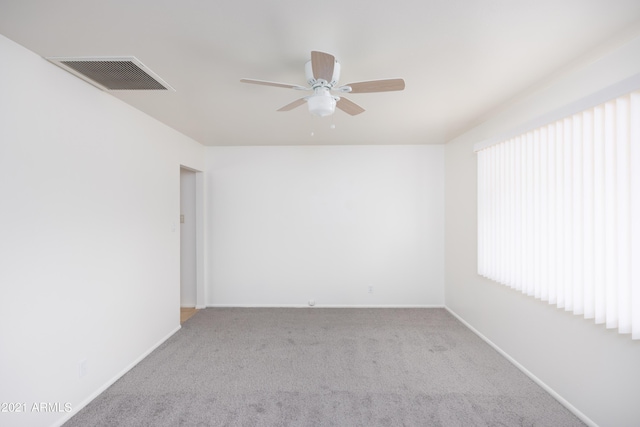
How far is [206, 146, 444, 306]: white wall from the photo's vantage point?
4.54 m

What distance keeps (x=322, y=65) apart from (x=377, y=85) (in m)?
0.41

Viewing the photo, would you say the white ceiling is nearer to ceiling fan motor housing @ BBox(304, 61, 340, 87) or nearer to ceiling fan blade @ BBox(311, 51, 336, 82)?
ceiling fan motor housing @ BBox(304, 61, 340, 87)

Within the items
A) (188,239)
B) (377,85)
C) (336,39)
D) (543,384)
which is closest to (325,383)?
(543,384)

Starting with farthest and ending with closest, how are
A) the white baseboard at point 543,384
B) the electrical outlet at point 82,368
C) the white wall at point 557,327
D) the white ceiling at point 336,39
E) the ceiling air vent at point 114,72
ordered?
the electrical outlet at point 82,368 → the white baseboard at point 543,384 → the ceiling air vent at point 114,72 → the white wall at point 557,327 → the white ceiling at point 336,39

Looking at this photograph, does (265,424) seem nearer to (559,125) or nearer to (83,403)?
(83,403)

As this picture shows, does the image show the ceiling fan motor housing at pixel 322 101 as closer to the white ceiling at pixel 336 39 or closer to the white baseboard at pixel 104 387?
the white ceiling at pixel 336 39

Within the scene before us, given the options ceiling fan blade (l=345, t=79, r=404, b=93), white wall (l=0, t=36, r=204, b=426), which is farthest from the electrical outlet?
ceiling fan blade (l=345, t=79, r=404, b=93)

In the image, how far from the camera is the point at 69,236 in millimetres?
2119

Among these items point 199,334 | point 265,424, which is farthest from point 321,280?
point 265,424

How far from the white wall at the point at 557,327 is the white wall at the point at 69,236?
371 centimetres

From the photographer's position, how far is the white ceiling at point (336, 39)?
146 cm

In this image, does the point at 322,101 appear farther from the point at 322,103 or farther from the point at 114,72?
the point at 114,72

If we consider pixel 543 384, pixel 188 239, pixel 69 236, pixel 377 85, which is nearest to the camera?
pixel 377 85

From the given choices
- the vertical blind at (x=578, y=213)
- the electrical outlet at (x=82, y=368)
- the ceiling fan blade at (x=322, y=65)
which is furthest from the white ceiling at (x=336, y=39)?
the electrical outlet at (x=82, y=368)
